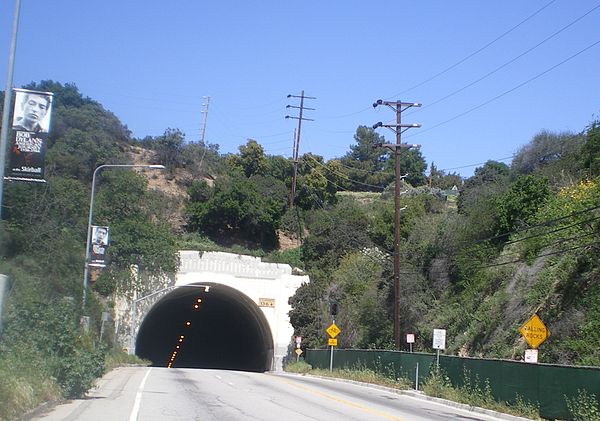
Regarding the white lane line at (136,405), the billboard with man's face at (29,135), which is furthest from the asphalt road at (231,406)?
the billboard with man's face at (29,135)

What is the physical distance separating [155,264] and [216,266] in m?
5.44

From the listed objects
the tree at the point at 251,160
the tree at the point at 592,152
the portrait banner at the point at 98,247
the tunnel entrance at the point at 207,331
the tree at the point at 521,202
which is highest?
the tree at the point at 251,160

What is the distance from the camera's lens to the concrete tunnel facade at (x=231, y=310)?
207ft

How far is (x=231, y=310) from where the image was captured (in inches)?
3004

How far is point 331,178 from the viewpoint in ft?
316

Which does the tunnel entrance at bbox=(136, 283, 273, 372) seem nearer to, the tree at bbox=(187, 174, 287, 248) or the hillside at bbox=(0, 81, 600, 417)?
the hillside at bbox=(0, 81, 600, 417)

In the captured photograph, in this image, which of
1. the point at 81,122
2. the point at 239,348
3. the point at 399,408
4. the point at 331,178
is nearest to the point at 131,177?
the point at 81,122

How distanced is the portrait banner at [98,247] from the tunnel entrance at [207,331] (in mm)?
27181

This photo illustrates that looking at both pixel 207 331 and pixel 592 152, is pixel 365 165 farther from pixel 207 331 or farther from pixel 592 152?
pixel 592 152

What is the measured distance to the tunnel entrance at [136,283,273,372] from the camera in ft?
220

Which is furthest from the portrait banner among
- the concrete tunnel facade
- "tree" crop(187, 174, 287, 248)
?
"tree" crop(187, 174, 287, 248)

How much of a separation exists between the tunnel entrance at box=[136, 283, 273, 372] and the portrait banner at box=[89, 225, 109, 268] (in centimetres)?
2718

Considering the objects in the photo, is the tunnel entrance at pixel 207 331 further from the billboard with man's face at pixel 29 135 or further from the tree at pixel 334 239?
the billboard with man's face at pixel 29 135

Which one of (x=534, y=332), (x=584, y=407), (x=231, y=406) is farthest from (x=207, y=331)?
A: (x=584, y=407)
